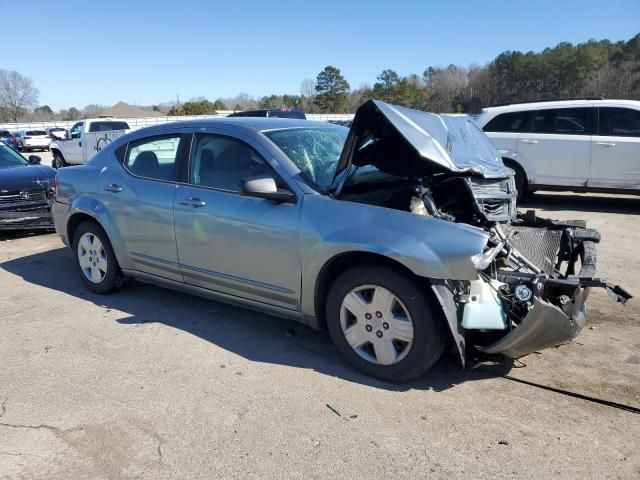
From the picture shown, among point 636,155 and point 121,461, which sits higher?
point 636,155

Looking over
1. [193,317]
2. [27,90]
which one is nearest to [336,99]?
[27,90]

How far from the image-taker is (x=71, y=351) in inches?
159

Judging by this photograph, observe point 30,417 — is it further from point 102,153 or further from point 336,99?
point 336,99

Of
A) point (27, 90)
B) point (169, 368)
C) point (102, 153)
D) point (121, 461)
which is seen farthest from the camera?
point (27, 90)

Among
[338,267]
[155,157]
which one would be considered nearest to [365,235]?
[338,267]

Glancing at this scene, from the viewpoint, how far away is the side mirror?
3.61 metres

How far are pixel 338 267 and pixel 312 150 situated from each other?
3.68 ft

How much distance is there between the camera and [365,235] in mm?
3318

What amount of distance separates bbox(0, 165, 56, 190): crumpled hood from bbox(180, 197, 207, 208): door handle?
4752 mm

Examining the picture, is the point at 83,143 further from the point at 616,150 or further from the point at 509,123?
the point at 616,150

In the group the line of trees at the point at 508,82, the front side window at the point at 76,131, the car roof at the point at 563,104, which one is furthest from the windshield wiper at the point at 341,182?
the line of trees at the point at 508,82

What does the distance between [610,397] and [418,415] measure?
123cm

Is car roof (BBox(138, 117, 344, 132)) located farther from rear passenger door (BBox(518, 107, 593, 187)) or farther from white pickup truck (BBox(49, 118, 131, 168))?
white pickup truck (BBox(49, 118, 131, 168))

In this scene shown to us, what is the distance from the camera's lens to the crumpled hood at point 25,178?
7633mm
